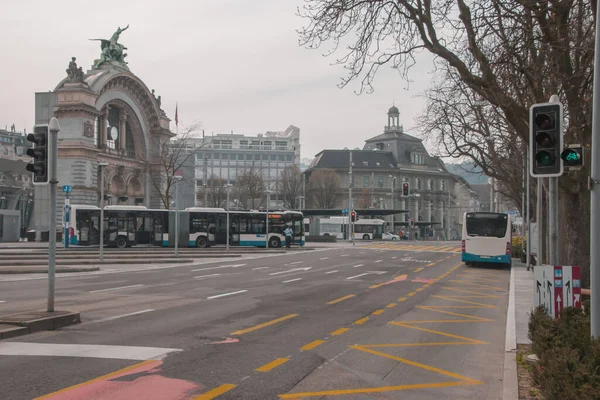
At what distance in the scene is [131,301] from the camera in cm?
1544

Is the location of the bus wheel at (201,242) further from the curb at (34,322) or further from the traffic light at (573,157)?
the traffic light at (573,157)

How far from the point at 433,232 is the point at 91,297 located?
347ft

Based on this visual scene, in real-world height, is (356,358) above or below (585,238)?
below

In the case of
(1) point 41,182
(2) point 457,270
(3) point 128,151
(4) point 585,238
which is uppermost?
(3) point 128,151

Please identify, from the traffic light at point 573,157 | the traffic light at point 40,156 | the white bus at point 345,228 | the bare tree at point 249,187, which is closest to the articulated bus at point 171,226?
the bare tree at point 249,187

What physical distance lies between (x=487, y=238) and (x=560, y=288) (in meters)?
23.1

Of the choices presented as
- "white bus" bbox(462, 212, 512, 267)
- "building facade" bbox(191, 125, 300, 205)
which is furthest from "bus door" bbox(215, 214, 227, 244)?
"building facade" bbox(191, 125, 300, 205)

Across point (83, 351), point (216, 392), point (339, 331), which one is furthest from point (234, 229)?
point (216, 392)

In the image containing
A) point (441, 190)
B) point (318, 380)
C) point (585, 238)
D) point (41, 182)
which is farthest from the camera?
point (441, 190)

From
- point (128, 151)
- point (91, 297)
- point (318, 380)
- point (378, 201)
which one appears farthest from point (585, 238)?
point (378, 201)

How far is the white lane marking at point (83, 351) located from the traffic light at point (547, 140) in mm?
6293

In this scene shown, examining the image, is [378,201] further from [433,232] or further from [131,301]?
[131,301]

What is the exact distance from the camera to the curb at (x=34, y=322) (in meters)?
10.1

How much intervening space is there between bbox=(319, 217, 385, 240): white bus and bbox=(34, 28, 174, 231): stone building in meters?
23.2
